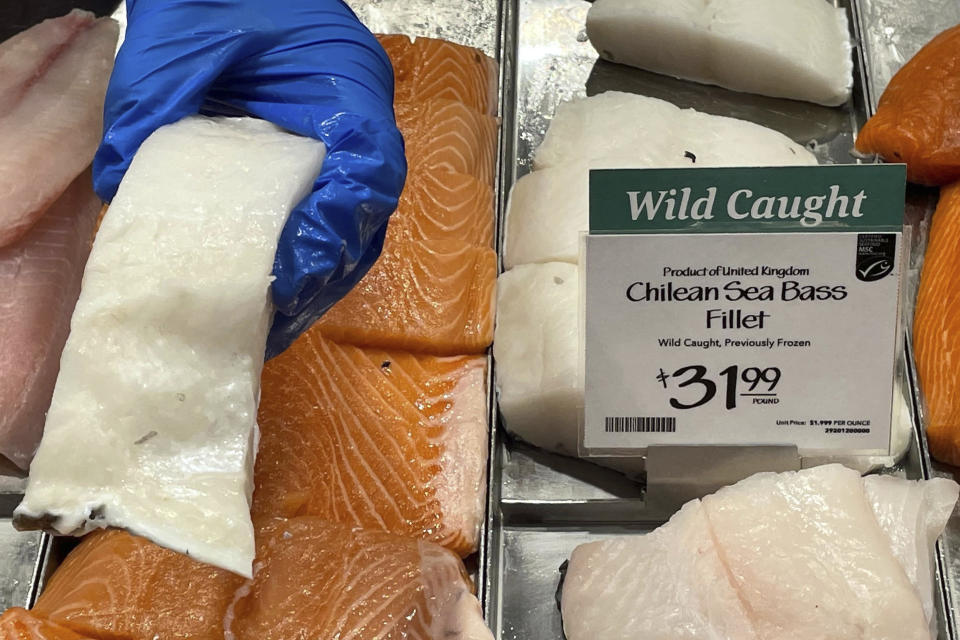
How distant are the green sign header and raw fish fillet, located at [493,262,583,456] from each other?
0.44 metres

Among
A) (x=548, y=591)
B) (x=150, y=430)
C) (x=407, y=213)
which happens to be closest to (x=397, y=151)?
(x=407, y=213)

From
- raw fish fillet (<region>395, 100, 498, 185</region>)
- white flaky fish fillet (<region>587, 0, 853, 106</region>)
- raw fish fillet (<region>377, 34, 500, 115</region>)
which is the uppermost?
white flaky fish fillet (<region>587, 0, 853, 106</region>)

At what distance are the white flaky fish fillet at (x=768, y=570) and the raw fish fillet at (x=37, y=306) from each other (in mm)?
1060

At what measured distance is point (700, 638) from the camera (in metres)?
1.50

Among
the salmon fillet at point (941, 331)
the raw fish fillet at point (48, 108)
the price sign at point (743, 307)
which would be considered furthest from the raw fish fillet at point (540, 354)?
the raw fish fillet at point (48, 108)

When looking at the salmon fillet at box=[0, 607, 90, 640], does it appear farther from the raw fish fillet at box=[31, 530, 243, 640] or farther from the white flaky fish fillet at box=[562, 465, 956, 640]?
the white flaky fish fillet at box=[562, 465, 956, 640]

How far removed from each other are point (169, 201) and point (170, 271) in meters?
0.11

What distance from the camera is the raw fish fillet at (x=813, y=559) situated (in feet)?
4.83

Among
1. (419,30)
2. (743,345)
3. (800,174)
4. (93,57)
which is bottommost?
(93,57)

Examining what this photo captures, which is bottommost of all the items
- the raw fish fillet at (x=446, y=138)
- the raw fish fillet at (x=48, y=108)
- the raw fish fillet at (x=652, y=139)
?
the raw fish fillet at (x=48, y=108)

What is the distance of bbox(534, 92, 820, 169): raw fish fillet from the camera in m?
2.21

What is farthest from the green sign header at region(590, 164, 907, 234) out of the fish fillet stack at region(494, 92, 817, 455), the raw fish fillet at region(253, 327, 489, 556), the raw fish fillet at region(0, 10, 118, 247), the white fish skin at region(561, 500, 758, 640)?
the raw fish fillet at region(0, 10, 118, 247)

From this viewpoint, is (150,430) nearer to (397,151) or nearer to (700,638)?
A: (397,151)

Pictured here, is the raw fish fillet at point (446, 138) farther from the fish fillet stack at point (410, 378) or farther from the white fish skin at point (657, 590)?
the white fish skin at point (657, 590)
